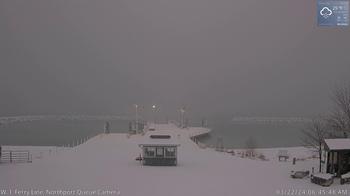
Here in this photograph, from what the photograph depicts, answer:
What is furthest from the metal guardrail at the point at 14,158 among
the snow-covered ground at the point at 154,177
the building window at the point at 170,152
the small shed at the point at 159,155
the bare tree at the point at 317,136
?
the bare tree at the point at 317,136

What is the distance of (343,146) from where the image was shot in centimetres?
1365

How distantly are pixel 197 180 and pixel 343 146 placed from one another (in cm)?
534

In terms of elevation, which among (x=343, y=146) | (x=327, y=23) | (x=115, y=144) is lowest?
(x=115, y=144)

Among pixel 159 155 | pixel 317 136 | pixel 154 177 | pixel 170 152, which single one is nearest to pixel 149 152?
pixel 159 155

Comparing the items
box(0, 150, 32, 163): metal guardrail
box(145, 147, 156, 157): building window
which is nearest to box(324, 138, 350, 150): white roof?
box(145, 147, 156, 157): building window

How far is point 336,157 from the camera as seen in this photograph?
13617mm

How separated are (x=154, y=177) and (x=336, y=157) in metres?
6.44

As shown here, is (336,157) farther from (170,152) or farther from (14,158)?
(14,158)

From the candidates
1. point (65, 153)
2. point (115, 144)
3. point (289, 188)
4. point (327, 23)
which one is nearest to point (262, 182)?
point (289, 188)

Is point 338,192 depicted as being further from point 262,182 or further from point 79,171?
point 79,171
